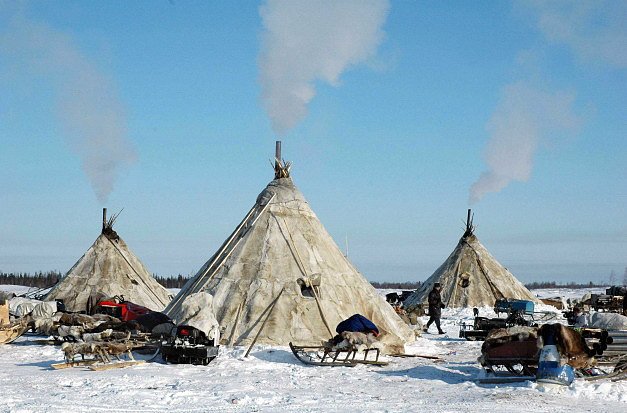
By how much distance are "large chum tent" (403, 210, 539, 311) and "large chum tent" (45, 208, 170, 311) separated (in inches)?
447

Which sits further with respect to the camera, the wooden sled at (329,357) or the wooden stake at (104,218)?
the wooden stake at (104,218)

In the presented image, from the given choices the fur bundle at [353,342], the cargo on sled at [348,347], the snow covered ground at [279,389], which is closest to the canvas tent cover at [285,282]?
the cargo on sled at [348,347]

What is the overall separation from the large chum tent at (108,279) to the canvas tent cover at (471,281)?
11365 mm

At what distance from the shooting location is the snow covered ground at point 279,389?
11.4m

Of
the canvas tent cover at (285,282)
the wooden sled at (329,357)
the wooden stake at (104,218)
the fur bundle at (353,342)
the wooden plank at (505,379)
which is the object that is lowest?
the wooden plank at (505,379)

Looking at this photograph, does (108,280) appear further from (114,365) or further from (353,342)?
(353,342)

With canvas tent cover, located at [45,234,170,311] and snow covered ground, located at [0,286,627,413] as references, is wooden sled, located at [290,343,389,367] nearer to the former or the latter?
snow covered ground, located at [0,286,627,413]

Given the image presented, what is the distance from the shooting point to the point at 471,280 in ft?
118

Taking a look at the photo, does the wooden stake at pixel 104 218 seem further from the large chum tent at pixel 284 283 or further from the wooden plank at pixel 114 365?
the wooden plank at pixel 114 365

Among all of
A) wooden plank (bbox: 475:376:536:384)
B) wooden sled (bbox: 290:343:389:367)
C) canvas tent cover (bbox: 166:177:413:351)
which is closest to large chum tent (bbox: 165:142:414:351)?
canvas tent cover (bbox: 166:177:413:351)

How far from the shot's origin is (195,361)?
52.5ft

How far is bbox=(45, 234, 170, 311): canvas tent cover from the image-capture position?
30.0 metres

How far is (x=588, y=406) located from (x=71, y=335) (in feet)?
36.3

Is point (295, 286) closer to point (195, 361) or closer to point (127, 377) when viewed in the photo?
point (195, 361)
